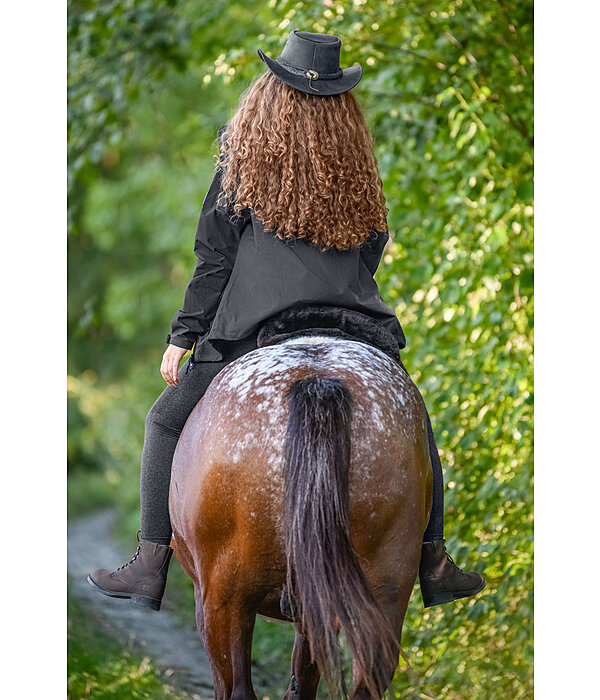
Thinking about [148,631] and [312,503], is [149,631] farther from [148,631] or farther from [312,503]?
[312,503]

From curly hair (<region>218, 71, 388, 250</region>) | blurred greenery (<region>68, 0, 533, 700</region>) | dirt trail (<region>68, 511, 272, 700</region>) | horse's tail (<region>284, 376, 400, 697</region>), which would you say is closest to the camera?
horse's tail (<region>284, 376, 400, 697</region>)

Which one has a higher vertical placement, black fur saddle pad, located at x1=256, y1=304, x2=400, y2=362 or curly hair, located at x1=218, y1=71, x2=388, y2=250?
curly hair, located at x1=218, y1=71, x2=388, y2=250

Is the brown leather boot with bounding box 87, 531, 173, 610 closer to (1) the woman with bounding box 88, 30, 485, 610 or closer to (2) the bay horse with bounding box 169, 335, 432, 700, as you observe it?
(1) the woman with bounding box 88, 30, 485, 610

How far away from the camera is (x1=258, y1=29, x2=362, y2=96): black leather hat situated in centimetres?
202

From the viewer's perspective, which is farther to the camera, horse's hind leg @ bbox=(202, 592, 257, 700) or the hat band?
the hat band

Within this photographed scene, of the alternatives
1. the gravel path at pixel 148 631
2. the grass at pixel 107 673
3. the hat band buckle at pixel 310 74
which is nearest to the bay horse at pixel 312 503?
the hat band buckle at pixel 310 74

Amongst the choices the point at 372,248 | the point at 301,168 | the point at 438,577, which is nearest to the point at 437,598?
→ the point at 438,577

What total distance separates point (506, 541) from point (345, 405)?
237 centimetres

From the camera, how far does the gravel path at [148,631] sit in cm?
488

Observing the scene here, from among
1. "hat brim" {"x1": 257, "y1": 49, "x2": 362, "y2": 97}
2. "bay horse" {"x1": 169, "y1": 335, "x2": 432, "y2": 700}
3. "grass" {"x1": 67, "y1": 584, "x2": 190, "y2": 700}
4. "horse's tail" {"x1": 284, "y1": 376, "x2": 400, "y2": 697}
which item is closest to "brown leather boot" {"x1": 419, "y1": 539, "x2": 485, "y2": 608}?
"bay horse" {"x1": 169, "y1": 335, "x2": 432, "y2": 700}

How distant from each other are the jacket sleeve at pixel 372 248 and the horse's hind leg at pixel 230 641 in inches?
37.0

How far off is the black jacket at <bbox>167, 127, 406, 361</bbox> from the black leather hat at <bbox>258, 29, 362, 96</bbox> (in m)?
0.31
